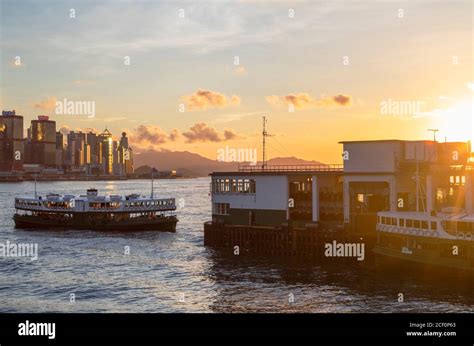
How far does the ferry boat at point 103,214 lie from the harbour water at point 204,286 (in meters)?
29.9

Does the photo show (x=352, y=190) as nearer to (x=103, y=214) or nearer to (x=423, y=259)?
(x=423, y=259)

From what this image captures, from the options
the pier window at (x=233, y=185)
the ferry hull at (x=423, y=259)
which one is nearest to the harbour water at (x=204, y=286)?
the ferry hull at (x=423, y=259)

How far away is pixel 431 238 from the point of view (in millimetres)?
55062

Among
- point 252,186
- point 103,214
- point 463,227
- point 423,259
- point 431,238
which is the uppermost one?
point 252,186

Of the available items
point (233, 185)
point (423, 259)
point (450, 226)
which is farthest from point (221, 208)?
point (450, 226)

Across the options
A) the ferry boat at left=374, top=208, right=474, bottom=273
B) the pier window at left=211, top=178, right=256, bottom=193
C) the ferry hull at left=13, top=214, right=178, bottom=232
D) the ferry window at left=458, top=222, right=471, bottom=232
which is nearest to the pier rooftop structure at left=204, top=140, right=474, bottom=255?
the pier window at left=211, top=178, right=256, bottom=193

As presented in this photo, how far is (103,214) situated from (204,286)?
6367cm

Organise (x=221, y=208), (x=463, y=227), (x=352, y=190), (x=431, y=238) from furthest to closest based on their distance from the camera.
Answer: (x=221, y=208), (x=352, y=190), (x=431, y=238), (x=463, y=227)

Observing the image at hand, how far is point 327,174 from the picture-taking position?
72.4 metres

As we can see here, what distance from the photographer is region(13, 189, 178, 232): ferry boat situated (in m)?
113

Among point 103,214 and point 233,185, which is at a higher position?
point 233,185
